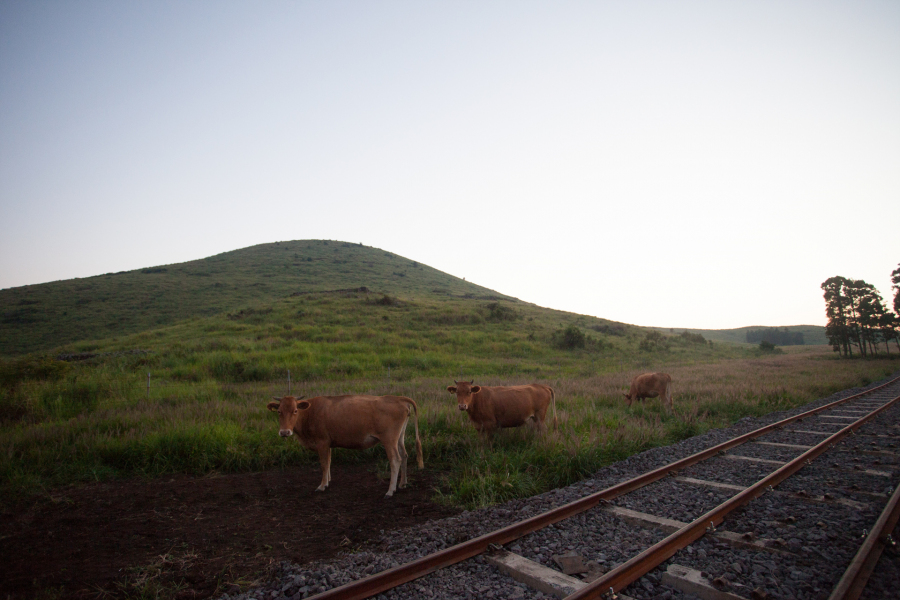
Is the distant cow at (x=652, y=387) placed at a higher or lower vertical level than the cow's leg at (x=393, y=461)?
higher

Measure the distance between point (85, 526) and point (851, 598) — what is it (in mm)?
7772

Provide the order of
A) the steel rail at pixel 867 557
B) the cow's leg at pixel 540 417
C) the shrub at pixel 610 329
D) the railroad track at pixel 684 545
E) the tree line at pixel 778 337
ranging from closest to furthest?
the steel rail at pixel 867 557 → the railroad track at pixel 684 545 → the cow's leg at pixel 540 417 → the shrub at pixel 610 329 → the tree line at pixel 778 337

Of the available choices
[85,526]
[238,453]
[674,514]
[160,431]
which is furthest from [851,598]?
[160,431]

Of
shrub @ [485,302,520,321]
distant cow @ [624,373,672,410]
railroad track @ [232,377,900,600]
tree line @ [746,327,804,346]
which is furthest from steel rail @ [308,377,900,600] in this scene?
tree line @ [746,327,804,346]

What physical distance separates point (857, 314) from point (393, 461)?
177ft

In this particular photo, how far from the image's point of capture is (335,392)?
13844mm

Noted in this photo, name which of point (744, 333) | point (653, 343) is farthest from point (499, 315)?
point (744, 333)

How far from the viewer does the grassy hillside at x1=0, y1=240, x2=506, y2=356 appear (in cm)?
4122

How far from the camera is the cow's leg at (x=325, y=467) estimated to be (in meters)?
7.06

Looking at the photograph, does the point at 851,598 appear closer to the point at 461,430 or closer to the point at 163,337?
the point at 461,430

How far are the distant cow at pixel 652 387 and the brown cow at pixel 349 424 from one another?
8.52 meters

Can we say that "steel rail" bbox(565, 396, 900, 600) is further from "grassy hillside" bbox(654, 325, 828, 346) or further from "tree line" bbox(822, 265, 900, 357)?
"grassy hillside" bbox(654, 325, 828, 346)

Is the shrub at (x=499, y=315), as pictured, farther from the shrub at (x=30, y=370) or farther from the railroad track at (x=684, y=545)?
the railroad track at (x=684, y=545)

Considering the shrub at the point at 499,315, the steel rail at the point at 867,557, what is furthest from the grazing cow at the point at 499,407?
the shrub at the point at 499,315
